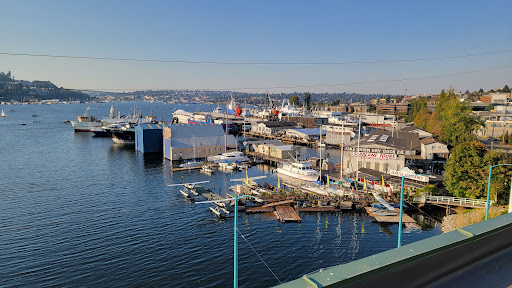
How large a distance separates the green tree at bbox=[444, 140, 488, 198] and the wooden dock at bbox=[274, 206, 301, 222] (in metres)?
14.5

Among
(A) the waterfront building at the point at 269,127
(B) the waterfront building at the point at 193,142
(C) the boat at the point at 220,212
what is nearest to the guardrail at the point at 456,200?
(C) the boat at the point at 220,212

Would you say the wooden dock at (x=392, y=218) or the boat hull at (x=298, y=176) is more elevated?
the boat hull at (x=298, y=176)

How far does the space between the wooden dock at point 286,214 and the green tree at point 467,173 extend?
14512mm

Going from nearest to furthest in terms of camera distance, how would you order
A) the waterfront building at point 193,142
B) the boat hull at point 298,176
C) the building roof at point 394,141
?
the boat hull at point 298,176 < the building roof at point 394,141 < the waterfront building at point 193,142

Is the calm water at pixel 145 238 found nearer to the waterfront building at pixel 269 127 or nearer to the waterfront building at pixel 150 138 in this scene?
the waterfront building at pixel 150 138

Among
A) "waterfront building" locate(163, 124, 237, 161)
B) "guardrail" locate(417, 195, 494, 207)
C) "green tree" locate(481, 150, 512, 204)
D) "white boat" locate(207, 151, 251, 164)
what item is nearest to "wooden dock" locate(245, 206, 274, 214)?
"guardrail" locate(417, 195, 494, 207)

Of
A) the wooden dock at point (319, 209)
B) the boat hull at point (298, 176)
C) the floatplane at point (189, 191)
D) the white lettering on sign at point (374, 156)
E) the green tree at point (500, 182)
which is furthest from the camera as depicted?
the boat hull at point (298, 176)

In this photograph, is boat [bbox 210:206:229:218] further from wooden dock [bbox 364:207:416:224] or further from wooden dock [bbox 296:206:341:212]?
wooden dock [bbox 364:207:416:224]

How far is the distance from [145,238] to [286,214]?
1146 cm

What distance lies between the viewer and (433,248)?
4684 mm

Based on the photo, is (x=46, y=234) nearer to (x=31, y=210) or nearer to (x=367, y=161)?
(x=31, y=210)

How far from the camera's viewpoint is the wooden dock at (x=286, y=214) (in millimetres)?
28127

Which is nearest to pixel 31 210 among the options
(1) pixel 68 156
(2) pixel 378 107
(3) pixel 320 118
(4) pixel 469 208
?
(1) pixel 68 156

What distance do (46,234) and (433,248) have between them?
27085mm
